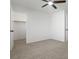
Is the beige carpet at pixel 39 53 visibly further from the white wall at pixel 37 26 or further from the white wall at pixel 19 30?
the white wall at pixel 19 30

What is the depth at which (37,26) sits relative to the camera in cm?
692

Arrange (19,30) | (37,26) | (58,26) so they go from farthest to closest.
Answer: (19,30) → (58,26) → (37,26)

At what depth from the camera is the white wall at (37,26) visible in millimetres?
6355

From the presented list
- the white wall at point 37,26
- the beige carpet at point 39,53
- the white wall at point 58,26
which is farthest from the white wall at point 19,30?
the beige carpet at point 39,53

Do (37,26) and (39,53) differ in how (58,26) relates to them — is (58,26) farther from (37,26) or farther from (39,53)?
(39,53)

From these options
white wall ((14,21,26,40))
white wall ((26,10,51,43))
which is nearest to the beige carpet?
white wall ((26,10,51,43))

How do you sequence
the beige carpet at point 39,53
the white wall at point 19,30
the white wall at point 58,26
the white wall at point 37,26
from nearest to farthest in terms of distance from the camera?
the beige carpet at point 39,53, the white wall at point 37,26, the white wall at point 58,26, the white wall at point 19,30

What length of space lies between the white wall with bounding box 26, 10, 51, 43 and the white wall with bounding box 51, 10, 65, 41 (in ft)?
1.65

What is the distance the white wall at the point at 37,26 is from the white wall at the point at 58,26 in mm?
503

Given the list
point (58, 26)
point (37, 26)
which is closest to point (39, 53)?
point (37, 26)

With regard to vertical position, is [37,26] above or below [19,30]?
above

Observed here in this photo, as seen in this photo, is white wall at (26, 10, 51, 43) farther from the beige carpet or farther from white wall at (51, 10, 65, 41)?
the beige carpet

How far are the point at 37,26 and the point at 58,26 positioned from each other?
208 centimetres
